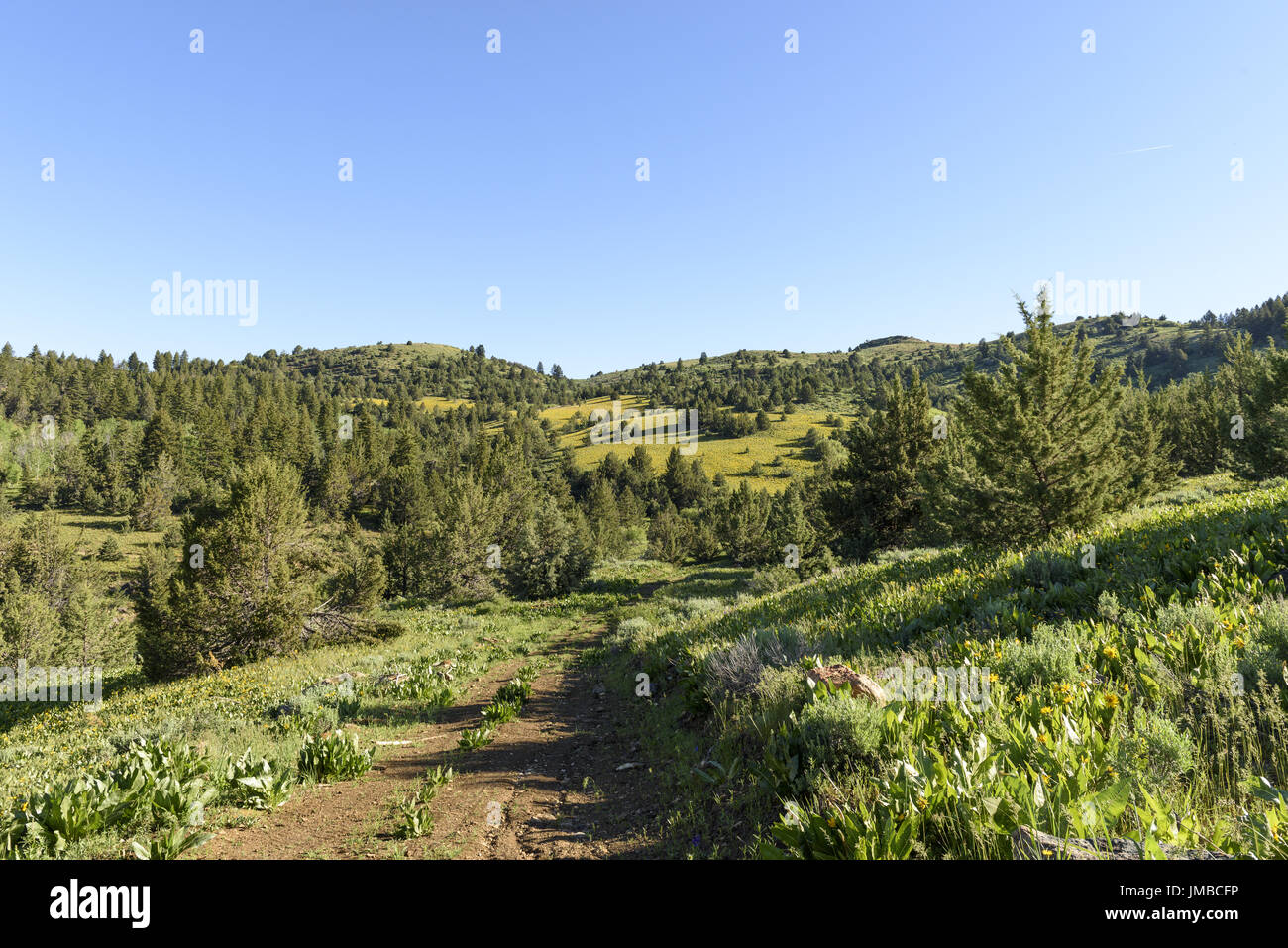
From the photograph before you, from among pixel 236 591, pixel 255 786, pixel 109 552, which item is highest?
pixel 255 786

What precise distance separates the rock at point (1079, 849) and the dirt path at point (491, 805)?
289 centimetres

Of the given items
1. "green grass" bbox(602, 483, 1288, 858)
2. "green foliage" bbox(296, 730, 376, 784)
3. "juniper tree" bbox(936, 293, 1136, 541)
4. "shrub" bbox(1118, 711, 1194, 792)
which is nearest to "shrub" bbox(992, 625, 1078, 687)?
"green grass" bbox(602, 483, 1288, 858)

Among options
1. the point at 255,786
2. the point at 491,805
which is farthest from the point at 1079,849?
the point at 255,786

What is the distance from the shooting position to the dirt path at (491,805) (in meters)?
4.46

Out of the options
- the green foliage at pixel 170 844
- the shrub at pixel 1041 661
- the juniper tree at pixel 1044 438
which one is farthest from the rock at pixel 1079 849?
the juniper tree at pixel 1044 438

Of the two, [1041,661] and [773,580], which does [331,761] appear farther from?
[773,580]

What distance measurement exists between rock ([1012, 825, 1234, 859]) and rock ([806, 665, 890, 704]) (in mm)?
2121

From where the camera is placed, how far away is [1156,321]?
547ft

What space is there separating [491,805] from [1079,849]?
16.6ft

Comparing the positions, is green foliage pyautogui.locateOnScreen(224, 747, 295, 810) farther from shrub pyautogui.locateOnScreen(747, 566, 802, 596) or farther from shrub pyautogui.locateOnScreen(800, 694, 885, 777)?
shrub pyautogui.locateOnScreen(747, 566, 802, 596)

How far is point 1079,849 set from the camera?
2.31 meters

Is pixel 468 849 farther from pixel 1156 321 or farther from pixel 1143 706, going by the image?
pixel 1156 321
